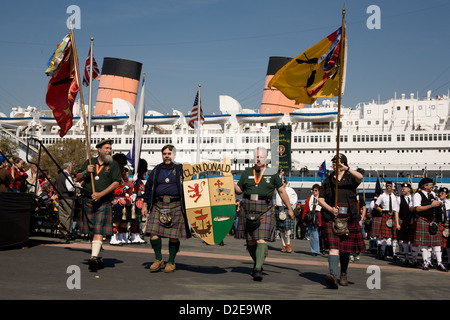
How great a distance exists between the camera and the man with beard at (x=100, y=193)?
24.6ft

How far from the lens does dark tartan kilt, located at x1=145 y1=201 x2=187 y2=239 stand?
24.3 feet

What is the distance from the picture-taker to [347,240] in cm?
690

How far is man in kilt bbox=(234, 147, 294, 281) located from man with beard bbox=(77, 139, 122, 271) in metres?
1.88

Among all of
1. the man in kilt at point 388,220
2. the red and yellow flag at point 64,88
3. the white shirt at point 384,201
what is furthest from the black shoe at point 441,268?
the red and yellow flag at point 64,88

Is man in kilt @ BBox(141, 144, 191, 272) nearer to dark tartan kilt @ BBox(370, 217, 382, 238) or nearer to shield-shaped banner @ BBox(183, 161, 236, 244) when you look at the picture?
shield-shaped banner @ BBox(183, 161, 236, 244)

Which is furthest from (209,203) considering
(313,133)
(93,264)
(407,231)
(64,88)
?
(313,133)

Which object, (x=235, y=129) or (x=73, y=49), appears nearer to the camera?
(x=73, y=49)

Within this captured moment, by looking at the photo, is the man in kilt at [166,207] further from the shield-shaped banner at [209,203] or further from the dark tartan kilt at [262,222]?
the dark tartan kilt at [262,222]

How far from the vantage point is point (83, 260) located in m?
8.38

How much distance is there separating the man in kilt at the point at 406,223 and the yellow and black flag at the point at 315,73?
2956 mm

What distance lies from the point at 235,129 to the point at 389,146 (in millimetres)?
18902

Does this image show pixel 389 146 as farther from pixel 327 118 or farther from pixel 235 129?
pixel 235 129

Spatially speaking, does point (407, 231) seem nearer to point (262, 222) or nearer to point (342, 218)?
point (342, 218)

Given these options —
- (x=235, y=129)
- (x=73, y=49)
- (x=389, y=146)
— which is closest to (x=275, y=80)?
(x=73, y=49)
